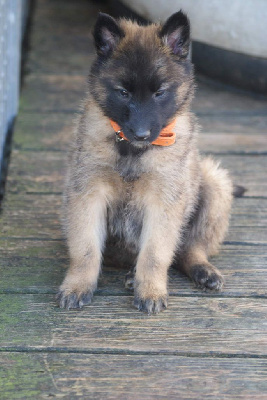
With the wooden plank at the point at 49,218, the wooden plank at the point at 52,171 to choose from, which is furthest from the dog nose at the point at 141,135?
the wooden plank at the point at 52,171

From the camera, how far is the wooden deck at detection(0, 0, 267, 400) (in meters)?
2.65

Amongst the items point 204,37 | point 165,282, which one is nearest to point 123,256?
point 165,282

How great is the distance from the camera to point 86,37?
7.42 metres

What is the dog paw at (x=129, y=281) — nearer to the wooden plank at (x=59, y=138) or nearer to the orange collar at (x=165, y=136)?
the orange collar at (x=165, y=136)

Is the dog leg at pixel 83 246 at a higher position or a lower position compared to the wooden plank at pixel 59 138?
higher

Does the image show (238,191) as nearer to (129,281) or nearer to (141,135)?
(129,281)

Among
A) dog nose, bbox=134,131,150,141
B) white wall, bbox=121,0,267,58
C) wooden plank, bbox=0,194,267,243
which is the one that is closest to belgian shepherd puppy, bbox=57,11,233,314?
dog nose, bbox=134,131,150,141

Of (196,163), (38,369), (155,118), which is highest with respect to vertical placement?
(155,118)

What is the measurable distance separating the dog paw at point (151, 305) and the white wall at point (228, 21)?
317 cm

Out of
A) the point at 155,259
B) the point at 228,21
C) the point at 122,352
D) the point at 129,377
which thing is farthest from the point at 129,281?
the point at 228,21

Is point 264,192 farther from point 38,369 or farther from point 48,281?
point 38,369

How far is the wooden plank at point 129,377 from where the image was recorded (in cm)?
258

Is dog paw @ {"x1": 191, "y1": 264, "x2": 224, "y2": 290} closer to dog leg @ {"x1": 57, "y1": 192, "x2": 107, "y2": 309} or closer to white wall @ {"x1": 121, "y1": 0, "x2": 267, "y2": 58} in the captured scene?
dog leg @ {"x1": 57, "y1": 192, "x2": 107, "y2": 309}

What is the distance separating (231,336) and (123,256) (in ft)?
2.78
